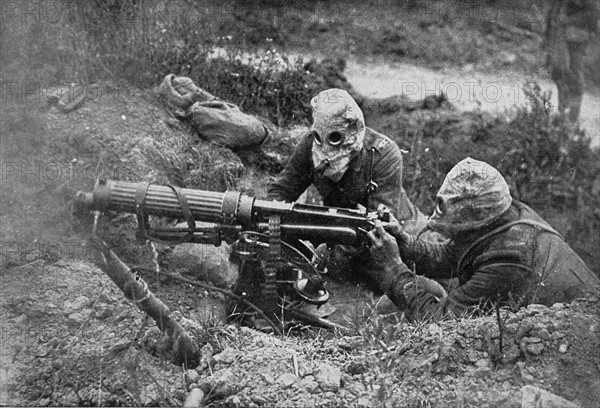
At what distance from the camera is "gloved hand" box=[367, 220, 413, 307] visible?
4.75m

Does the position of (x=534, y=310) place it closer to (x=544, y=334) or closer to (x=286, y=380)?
(x=544, y=334)

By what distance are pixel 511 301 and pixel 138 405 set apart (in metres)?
1.97

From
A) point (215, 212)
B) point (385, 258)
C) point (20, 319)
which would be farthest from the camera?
point (385, 258)

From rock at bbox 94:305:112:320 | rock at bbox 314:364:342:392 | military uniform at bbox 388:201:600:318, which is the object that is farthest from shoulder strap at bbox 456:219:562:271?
rock at bbox 94:305:112:320

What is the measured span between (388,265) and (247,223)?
959 mm

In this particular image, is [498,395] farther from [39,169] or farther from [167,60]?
[167,60]

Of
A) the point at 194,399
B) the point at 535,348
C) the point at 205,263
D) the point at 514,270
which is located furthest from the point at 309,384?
the point at 205,263

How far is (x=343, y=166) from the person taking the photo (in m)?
5.39

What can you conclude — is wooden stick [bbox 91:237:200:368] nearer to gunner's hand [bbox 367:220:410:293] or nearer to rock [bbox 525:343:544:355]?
gunner's hand [bbox 367:220:410:293]

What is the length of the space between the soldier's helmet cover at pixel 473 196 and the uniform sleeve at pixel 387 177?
780 millimetres

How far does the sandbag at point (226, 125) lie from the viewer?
6.20 m

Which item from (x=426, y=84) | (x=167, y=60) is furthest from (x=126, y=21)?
(x=426, y=84)

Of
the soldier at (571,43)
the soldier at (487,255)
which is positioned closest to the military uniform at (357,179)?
the soldier at (487,255)

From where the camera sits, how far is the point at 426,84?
866cm
